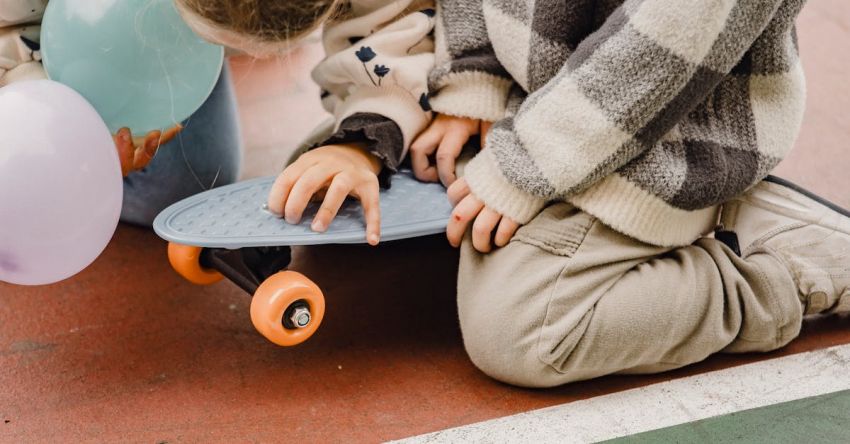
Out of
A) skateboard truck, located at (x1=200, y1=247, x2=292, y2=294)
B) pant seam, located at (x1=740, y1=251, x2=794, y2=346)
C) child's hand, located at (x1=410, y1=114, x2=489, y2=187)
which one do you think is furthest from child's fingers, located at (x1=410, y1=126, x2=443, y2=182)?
pant seam, located at (x1=740, y1=251, x2=794, y2=346)

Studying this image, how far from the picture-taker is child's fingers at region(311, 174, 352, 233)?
110cm

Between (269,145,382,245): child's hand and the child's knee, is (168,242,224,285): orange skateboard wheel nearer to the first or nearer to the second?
(269,145,382,245): child's hand

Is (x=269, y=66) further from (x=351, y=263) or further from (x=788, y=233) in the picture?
(x=788, y=233)

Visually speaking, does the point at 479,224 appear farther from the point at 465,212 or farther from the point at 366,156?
the point at 366,156

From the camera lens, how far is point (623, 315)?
42.8 inches

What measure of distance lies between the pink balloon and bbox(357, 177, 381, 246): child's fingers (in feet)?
0.98

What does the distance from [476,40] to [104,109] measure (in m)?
0.51

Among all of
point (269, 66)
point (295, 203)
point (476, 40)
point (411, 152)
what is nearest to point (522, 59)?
point (476, 40)

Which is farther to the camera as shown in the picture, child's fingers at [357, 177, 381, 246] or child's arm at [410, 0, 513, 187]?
child's arm at [410, 0, 513, 187]

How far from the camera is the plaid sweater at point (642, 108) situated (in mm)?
1035

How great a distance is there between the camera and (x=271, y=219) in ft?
3.71

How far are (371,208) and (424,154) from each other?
188 millimetres

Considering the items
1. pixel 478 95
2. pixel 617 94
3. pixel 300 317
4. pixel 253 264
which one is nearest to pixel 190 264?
pixel 253 264

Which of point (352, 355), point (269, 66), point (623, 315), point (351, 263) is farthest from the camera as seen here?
point (269, 66)
